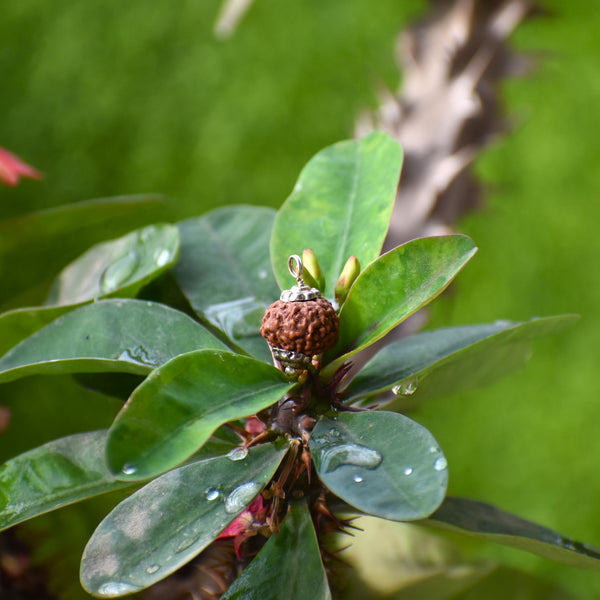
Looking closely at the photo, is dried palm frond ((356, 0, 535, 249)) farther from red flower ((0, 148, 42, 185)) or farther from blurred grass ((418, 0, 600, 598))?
blurred grass ((418, 0, 600, 598))

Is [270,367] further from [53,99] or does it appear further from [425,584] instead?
[53,99]

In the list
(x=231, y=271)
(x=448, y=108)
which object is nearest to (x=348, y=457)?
(x=231, y=271)

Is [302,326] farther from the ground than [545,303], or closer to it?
farther from the ground

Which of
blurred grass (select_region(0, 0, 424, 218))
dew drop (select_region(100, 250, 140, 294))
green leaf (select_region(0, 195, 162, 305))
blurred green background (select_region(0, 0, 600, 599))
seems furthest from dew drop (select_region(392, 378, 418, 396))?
blurred grass (select_region(0, 0, 424, 218))

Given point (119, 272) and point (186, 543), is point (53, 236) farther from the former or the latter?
point (186, 543)

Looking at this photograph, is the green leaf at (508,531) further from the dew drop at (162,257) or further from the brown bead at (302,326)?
the dew drop at (162,257)

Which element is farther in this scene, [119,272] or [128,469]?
[119,272]
